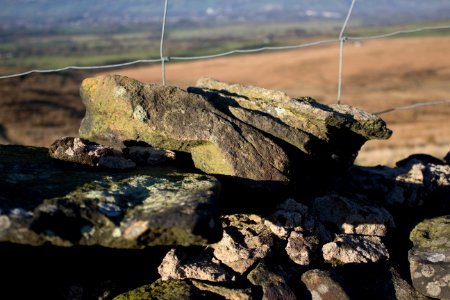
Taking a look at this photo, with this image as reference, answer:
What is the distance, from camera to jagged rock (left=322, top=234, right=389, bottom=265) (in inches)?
197

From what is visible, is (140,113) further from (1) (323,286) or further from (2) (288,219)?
(1) (323,286)

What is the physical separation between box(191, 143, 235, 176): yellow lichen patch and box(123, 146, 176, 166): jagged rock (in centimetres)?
30

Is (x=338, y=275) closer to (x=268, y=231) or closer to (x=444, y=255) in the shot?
(x=268, y=231)

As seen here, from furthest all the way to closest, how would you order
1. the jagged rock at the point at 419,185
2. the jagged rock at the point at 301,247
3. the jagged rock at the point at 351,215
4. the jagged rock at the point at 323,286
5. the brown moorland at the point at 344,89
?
1. the brown moorland at the point at 344,89
2. the jagged rock at the point at 419,185
3. the jagged rock at the point at 351,215
4. the jagged rock at the point at 301,247
5. the jagged rock at the point at 323,286

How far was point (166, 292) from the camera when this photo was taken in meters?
4.41

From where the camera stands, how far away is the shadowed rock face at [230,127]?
5.27m

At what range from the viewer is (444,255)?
5.01 m

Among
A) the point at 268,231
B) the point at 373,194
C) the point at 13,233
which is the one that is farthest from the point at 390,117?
the point at 13,233

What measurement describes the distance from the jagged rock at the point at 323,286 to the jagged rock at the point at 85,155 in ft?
7.31

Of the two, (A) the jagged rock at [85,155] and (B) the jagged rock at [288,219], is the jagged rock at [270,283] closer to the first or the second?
(B) the jagged rock at [288,219]

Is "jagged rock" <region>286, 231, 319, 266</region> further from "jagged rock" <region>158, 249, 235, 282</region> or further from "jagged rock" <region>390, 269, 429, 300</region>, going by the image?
"jagged rock" <region>390, 269, 429, 300</region>

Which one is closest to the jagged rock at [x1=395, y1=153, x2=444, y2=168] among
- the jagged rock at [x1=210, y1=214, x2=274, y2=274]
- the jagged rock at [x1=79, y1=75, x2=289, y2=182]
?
the jagged rock at [x1=79, y1=75, x2=289, y2=182]

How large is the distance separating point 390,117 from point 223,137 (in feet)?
93.5

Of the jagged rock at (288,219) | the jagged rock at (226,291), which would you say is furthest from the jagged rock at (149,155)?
the jagged rock at (226,291)
